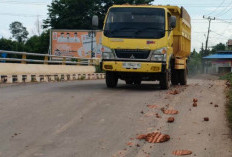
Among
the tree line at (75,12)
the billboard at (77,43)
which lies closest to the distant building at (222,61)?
the tree line at (75,12)

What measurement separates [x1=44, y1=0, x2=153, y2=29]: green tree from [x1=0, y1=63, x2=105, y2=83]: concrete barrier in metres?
34.5

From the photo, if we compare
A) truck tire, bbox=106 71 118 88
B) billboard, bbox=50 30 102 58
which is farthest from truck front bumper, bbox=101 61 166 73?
billboard, bbox=50 30 102 58

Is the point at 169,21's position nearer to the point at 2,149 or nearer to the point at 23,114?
the point at 23,114

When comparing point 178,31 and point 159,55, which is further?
point 178,31

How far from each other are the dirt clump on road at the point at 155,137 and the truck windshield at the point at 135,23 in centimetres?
673

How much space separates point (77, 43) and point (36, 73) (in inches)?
1156

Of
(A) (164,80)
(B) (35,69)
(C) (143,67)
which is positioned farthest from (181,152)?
(B) (35,69)

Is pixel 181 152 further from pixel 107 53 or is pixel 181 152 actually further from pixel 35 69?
pixel 35 69

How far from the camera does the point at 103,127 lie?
747 cm

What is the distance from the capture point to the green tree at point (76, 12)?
60281mm

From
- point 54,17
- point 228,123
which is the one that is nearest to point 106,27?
point 228,123

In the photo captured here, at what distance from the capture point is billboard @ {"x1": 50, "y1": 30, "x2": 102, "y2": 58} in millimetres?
47875

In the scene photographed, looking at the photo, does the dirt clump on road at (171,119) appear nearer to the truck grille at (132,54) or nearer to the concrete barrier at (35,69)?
the truck grille at (132,54)

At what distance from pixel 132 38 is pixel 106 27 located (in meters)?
0.99
